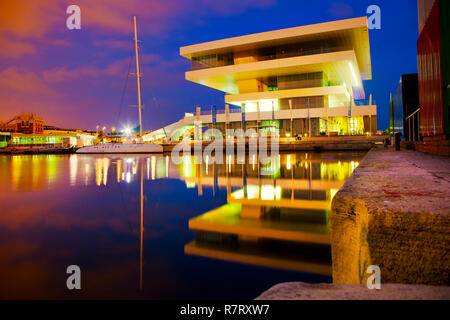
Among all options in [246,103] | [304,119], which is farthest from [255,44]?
[304,119]

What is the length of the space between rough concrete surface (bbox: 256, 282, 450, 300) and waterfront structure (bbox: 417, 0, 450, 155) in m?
8.65

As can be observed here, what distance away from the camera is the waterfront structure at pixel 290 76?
1467 inches

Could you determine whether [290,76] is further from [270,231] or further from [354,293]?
[354,293]

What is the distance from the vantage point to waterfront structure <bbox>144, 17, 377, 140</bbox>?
122 feet

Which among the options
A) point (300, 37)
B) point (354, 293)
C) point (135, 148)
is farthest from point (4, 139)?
point (354, 293)

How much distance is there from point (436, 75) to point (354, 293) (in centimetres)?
1002

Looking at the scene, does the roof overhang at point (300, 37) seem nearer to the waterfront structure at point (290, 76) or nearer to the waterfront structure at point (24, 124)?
the waterfront structure at point (290, 76)

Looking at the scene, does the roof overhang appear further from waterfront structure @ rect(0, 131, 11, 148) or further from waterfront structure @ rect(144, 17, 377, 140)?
waterfront structure @ rect(0, 131, 11, 148)

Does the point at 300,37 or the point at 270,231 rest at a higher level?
the point at 300,37

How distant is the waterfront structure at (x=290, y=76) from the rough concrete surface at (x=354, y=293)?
125 ft

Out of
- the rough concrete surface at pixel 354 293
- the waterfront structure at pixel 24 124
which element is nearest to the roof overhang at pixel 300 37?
the rough concrete surface at pixel 354 293

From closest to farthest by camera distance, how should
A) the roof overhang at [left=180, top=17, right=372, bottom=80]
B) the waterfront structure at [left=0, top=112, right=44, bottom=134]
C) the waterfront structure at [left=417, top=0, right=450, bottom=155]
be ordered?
1. the waterfront structure at [left=417, top=0, right=450, bottom=155]
2. the roof overhang at [left=180, top=17, right=372, bottom=80]
3. the waterfront structure at [left=0, top=112, right=44, bottom=134]

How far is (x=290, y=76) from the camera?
42094mm

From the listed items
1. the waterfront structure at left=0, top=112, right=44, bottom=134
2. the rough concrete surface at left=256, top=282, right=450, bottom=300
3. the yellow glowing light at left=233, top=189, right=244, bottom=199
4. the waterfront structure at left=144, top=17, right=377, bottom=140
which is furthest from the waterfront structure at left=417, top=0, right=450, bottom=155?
the waterfront structure at left=0, top=112, right=44, bottom=134
